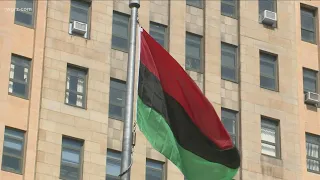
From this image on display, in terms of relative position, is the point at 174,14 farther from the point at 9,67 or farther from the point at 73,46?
the point at 9,67

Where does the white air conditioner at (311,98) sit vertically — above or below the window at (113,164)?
above

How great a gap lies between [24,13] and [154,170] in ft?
23.8

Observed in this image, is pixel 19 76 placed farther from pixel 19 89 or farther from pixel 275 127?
pixel 275 127

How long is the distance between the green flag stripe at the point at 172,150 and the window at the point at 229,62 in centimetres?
1542

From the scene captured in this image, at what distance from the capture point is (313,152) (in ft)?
139

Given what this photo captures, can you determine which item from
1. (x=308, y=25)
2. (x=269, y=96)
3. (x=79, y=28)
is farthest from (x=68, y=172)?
(x=308, y=25)

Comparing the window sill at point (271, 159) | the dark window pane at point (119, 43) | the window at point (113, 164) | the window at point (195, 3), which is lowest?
the window at point (113, 164)

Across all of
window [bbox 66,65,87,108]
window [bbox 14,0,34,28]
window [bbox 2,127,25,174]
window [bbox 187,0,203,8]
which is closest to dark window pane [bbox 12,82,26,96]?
window [bbox 2,127,25,174]

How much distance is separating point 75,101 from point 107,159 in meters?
2.33

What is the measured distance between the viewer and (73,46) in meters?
38.6

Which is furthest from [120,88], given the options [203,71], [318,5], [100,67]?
[318,5]

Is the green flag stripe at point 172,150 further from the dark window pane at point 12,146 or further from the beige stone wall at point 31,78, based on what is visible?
the dark window pane at point 12,146

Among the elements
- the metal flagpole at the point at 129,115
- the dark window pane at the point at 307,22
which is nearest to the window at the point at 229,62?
the dark window pane at the point at 307,22

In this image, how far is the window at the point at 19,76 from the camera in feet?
122
